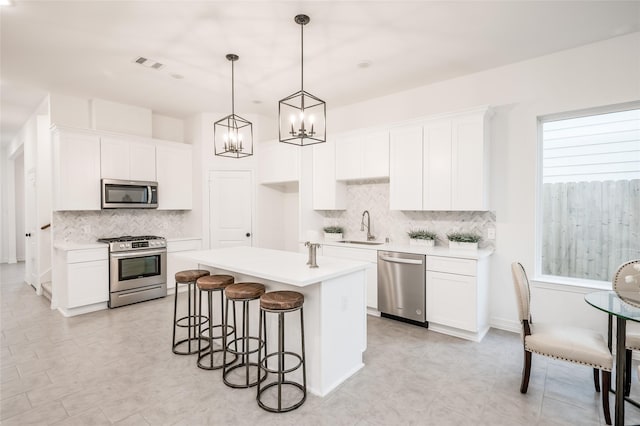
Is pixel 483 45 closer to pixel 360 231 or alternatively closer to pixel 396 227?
pixel 396 227

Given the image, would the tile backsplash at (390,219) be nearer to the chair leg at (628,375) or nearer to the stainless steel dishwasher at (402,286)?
the stainless steel dishwasher at (402,286)

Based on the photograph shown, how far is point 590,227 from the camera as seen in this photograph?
3.39 meters

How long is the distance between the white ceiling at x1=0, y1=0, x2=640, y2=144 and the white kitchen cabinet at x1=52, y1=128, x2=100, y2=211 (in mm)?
686

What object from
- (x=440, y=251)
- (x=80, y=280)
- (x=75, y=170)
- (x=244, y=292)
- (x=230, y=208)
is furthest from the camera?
(x=230, y=208)

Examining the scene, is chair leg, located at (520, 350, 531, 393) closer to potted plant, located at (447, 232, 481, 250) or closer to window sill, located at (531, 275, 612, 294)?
window sill, located at (531, 275, 612, 294)

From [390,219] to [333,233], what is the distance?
37.0 inches

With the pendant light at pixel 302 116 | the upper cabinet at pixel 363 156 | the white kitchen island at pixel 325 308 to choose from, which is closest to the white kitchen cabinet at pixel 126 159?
the pendant light at pixel 302 116

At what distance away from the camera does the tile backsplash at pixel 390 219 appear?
3961 mm

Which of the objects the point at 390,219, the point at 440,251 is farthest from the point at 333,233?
the point at 440,251

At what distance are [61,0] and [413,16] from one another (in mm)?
2840

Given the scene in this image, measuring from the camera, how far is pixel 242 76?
407cm

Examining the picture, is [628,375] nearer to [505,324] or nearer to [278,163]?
[505,324]

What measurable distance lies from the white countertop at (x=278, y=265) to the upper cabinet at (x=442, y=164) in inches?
63.1

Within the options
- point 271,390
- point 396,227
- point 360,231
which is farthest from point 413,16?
point 271,390
